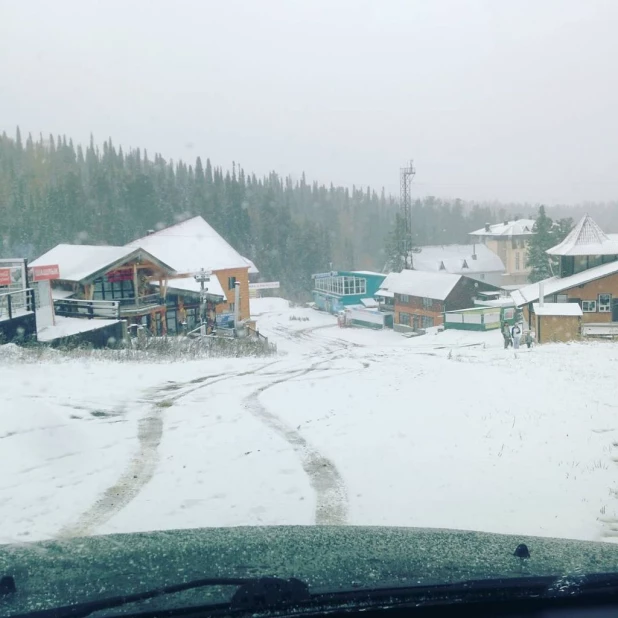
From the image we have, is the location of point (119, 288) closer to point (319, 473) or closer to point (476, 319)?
point (476, 319)

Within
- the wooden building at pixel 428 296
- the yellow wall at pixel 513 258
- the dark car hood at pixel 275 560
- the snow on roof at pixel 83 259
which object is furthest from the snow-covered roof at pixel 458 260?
Result: the dark car hood at pixel 275 560

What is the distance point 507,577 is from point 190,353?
1724 centimetres

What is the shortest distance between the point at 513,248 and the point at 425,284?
2113cm

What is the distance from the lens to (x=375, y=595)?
2.67 m

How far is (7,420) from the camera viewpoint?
28.9 feet

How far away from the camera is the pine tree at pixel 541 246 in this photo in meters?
56.0

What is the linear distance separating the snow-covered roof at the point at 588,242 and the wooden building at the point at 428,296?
10722 mm

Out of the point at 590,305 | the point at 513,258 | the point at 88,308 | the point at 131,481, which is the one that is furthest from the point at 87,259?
the point at 513,258

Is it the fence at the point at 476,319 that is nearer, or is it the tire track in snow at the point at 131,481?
the tire track in snow at the point at 131,481

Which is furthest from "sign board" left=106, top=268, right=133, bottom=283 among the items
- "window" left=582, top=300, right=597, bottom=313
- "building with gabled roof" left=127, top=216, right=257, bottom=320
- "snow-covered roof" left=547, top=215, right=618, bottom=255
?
"snow-covered roof" left=547, top=215, right=618, bottom=255

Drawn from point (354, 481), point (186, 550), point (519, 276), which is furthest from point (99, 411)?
point (519, 276)

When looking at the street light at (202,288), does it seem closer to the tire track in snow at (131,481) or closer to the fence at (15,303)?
the fence at (15,303)

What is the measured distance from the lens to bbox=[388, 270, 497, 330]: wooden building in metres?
52.6

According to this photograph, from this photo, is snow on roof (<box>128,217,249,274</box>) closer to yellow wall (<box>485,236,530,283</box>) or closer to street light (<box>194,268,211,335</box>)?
street light (<box>194,268,211,335</box>)
